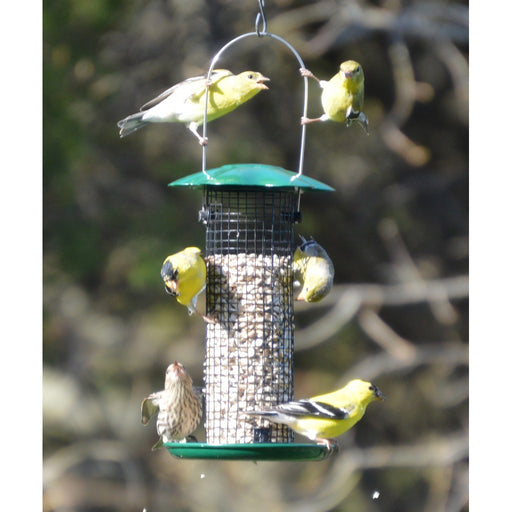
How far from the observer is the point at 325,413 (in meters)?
5.45

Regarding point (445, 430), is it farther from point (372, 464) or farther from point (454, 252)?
point (454, 252)

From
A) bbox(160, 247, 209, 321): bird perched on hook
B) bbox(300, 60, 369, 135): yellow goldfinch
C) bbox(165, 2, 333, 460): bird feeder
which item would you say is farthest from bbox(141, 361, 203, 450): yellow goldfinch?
bbox(300, 60, 369, 135): yellow goldfinch

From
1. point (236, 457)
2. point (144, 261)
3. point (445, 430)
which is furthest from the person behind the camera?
point (445, 430)

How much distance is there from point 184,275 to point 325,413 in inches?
37.8

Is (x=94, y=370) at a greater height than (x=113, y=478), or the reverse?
(x=94, y=370)

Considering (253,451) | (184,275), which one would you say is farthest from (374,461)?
(253,451)

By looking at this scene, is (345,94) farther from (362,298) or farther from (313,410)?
(362,298)

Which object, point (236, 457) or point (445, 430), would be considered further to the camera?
point (445, 430)

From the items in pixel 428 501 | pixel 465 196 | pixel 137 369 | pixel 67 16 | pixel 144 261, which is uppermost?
pixel 67 16

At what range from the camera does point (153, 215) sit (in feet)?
32.3

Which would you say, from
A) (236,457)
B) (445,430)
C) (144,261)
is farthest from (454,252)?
(236,457)

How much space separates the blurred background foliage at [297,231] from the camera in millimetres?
9953

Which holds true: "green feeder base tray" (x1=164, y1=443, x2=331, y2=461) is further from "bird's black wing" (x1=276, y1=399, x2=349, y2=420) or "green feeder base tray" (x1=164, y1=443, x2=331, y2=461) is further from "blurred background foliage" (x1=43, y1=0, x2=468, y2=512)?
"blurred background foliage" (x1=43, y1=0, x2=468, y2=512)

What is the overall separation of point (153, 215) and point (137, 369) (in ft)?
4.52
